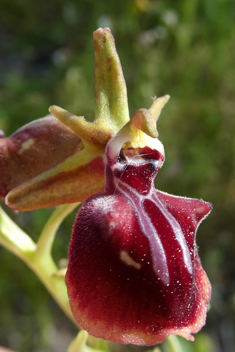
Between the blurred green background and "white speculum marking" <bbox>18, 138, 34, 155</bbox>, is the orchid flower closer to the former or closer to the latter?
"white speculum marking" <bbox>18, 138, 34, 155</bbox>

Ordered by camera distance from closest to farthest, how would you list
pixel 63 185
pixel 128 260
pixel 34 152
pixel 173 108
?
pixel 128 260 → pixel 63 185 → pixel 34 152 → pixel 173 108

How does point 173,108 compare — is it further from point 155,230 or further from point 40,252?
point 155,230

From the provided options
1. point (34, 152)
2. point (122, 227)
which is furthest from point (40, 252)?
point (122, 227)

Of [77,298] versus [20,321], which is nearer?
[77,298]

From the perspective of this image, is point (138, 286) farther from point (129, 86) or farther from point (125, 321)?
point (129, 86)

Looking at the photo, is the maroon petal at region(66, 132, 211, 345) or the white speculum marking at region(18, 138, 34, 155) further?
the white speculum marking at region(18, 138, 34, 155)

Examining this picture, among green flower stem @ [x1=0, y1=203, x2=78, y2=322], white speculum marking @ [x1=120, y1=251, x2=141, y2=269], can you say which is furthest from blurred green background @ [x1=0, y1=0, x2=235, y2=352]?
white speculum marking @ [x1=120, y1=251, x2=141, y2=269]

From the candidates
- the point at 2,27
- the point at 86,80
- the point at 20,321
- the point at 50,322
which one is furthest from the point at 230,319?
the point at 2,27
